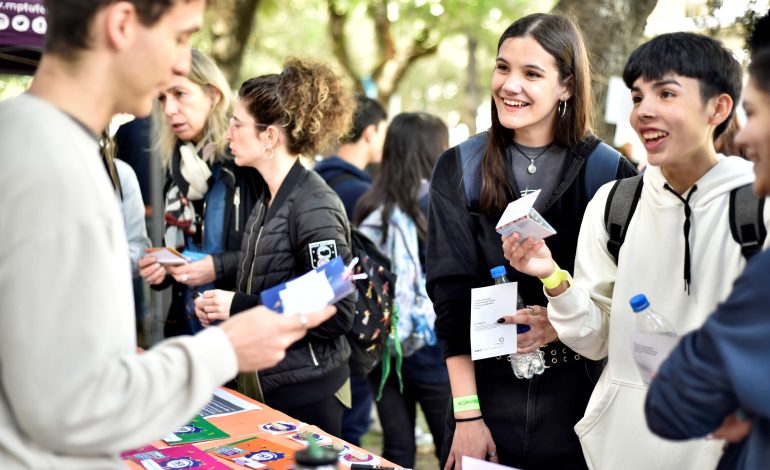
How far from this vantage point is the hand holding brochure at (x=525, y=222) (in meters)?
1.99

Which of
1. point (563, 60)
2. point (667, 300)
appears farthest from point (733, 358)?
point (563, 60)

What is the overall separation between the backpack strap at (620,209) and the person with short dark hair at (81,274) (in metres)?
1.17

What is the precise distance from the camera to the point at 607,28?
450 cm

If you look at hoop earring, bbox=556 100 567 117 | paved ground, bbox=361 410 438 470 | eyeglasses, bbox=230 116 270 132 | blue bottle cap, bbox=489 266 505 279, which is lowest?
paved ground, bbox=361 410 438 470

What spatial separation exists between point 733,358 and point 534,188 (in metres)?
1.27

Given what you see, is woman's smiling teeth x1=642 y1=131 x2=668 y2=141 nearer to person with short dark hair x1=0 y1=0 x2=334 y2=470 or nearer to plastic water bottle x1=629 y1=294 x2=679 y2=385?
plastic water bottle x1=629 y1=294 x2=679 y2=385

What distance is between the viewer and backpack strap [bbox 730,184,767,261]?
1.85 metres

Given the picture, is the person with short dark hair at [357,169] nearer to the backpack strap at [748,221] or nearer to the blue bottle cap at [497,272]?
the blue bottle cap at [497,272]

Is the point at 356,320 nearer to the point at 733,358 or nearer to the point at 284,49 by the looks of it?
the point at 733,358

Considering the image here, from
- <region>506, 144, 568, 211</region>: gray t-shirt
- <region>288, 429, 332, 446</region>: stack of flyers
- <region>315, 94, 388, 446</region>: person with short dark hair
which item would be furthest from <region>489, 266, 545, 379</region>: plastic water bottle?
<region>315, 94, 388, 446</region>: person with short dark hair

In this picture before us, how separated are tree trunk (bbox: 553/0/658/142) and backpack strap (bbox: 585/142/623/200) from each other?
2.03 metres

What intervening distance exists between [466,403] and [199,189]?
177cm

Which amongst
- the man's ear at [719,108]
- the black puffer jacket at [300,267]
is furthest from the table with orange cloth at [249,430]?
the man's ear at [719,108]

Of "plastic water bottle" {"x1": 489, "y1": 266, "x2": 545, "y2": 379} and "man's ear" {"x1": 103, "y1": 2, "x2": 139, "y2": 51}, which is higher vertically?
"man's ear" {"x1": 103, "y1": 2, "x2": 139, "y2": 51}
